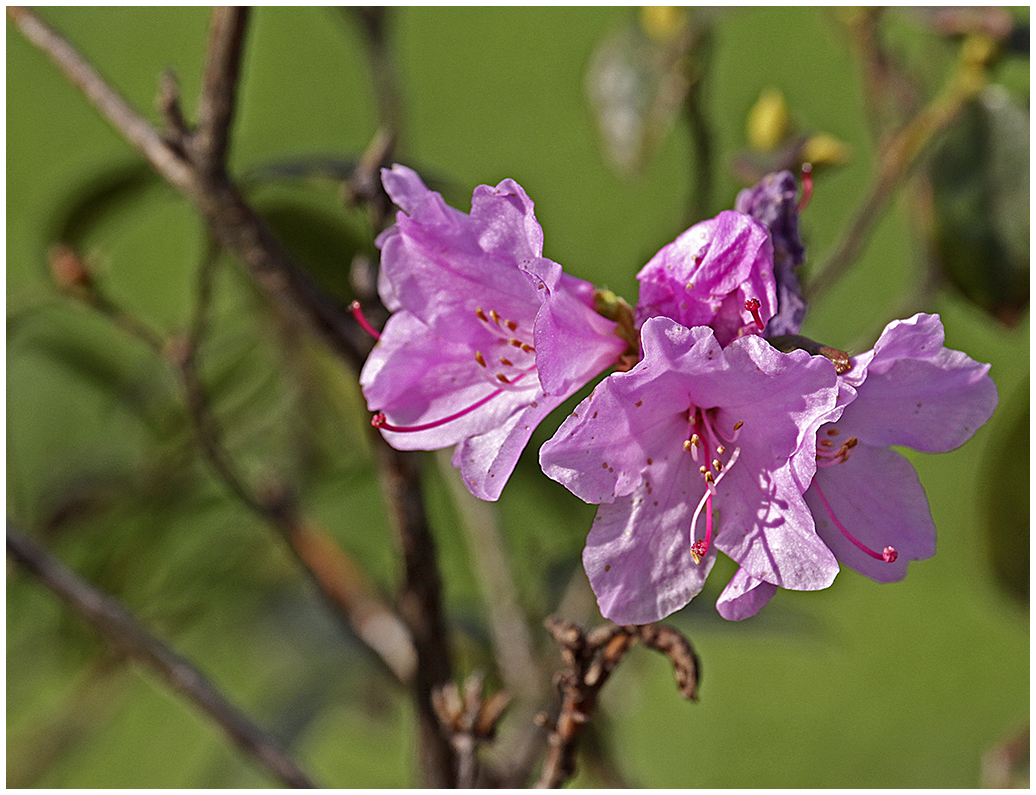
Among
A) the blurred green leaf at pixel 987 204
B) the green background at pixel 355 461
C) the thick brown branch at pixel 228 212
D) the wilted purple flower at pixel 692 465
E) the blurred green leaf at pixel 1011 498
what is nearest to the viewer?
the wilted purple flower at pixel 692 465

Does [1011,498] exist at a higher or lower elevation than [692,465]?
lower

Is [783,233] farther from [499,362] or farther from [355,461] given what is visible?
[355,461]

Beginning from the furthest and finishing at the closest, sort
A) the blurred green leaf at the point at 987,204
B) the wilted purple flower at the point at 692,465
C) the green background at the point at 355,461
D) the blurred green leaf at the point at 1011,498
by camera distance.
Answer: the green background at the point at 355,461 < the blurred green leaf at the point at 1011,498 < the blurred green leaf at the point at 987,204 < the wilted purple flower at the point at 692,465

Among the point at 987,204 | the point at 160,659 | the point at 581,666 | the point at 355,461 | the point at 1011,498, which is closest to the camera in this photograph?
the point at 581,666

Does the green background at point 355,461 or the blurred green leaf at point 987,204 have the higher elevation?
the blurred green leaf at point 987,204

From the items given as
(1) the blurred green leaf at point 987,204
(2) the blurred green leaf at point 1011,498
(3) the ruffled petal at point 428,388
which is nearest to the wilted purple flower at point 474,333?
(3) the ruffled petal at point 428,388

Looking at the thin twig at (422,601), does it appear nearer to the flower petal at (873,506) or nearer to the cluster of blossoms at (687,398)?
the cluster of blossoms at (687,398)

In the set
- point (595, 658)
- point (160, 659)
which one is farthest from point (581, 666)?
point (160, 659)
